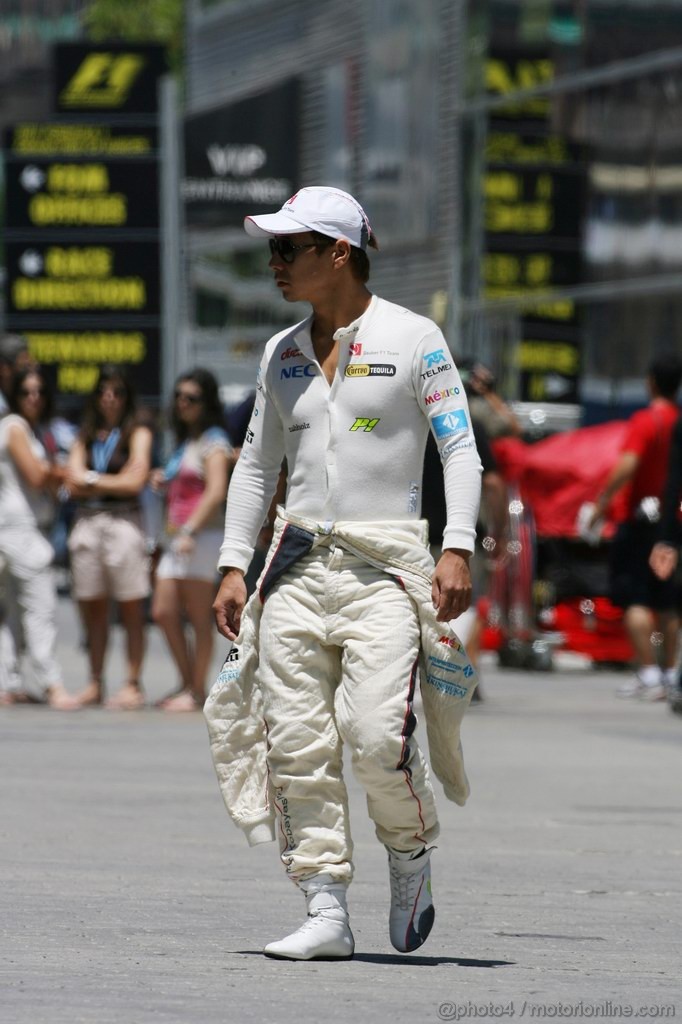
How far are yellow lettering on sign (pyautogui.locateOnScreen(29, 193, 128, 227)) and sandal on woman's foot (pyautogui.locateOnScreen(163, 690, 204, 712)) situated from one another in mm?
11974

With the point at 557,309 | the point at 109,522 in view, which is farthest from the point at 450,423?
the point at 557,309

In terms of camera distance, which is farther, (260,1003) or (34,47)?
(34,47)

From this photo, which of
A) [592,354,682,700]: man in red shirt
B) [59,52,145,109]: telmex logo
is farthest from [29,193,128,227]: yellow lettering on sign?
[592,354,682,700]: man in red shirt

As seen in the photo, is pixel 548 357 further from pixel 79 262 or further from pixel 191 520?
pixel 191 520

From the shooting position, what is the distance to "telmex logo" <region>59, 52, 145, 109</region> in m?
24.5

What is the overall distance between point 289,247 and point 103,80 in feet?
63.5

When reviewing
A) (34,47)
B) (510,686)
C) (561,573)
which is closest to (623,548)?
(510,686)

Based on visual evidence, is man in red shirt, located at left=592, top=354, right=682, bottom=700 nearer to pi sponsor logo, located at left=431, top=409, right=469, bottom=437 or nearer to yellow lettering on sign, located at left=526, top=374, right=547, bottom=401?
pi sponsor logo, located at left=431, top=409, right=469, bottom=437

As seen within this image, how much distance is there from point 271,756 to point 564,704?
8.16m

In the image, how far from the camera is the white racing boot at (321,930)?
578 centimetres

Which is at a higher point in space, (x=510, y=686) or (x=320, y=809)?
(x=320, y=809)

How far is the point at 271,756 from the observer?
589 cm

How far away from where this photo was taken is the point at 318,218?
5930mm

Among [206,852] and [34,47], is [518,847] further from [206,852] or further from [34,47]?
[34,47]
